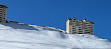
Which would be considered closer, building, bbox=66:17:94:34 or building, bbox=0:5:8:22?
building, bbox=0:5:8:22

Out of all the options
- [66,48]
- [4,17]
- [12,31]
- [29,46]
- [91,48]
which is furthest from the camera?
[4,17]

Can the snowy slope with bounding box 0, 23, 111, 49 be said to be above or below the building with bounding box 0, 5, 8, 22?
below

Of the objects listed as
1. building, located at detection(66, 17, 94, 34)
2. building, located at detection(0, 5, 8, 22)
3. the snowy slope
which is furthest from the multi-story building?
the snowy slope

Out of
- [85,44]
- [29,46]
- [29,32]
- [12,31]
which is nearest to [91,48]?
[85,44]

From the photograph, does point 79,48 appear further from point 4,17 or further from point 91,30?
point 4,17

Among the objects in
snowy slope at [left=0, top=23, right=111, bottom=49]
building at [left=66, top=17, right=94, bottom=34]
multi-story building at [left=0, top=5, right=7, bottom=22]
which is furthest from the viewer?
building at [left=66, top=17, right=94, bottom=34]

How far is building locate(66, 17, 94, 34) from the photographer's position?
829cm

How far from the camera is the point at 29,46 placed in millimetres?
3482

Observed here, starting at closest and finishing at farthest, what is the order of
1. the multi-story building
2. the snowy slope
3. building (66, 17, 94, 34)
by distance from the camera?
the snowy slope
the multi-story building
building (66, 17, 94, 34)

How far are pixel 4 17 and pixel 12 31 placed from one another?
352 cm

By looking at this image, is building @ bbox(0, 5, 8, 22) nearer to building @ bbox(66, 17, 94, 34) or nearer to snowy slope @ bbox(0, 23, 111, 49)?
building @ bbox(66, 17, 94, 34)

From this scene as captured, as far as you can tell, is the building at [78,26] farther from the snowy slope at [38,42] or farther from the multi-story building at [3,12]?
the snowy slope at [38,42]

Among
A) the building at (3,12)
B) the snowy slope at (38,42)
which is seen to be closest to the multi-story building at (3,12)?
the building at (3,12)

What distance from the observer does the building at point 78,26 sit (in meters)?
8.29
